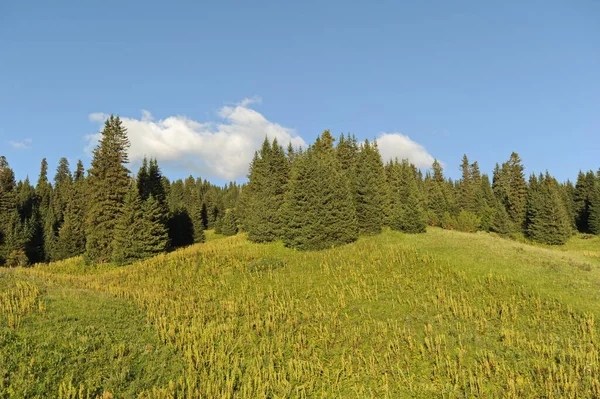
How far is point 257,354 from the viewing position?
12.2 m

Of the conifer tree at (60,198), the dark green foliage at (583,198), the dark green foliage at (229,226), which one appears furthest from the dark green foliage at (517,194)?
the conifer tree at (60,198)

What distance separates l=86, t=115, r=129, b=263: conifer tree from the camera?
3600 cm

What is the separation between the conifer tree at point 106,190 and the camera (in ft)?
118

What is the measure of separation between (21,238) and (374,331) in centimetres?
6080

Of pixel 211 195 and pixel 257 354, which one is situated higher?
pixel 211 195

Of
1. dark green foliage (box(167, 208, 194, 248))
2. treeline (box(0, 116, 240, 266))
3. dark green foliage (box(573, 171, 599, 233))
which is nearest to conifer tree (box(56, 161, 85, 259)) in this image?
treeline (box(0, 116, 240, 266))

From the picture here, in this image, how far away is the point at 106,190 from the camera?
37.1 meters

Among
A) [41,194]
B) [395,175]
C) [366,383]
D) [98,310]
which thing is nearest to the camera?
[366,383]

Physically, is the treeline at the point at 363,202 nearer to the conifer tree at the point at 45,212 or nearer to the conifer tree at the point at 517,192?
the conifer tree at the point at 517,192

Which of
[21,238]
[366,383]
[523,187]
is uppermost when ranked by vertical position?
[523,187]

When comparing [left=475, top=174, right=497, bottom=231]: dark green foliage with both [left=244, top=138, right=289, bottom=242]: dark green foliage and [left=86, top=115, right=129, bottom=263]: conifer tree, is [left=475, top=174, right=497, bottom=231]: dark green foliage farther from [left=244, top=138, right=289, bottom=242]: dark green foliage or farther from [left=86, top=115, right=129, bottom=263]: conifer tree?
[left=86, top=115, right=129, bottom=263]: conifer tree

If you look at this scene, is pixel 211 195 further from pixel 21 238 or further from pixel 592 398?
pixel 592 398

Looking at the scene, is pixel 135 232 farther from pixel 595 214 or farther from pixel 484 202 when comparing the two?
pixel 595 214

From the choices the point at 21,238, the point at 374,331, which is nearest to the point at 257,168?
the point at 21,238
